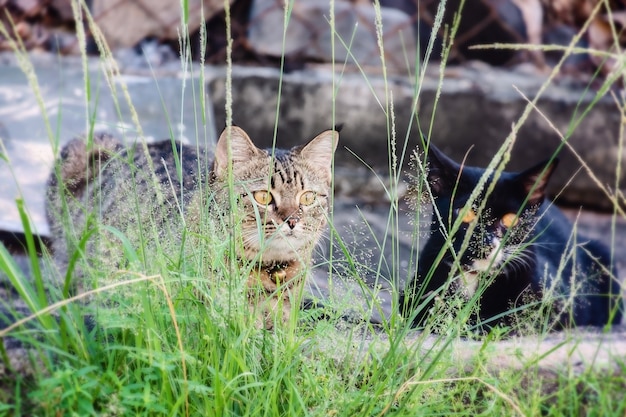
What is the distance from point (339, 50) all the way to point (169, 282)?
2621 mm

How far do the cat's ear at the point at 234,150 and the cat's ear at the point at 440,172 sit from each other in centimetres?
53

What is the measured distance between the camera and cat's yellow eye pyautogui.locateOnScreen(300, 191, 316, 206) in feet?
8.02

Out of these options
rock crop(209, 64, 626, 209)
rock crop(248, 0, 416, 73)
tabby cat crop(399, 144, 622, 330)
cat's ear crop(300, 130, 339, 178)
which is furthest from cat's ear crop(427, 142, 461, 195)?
rock crop(248, 0, 416, 73)

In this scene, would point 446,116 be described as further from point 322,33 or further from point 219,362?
point 219,362

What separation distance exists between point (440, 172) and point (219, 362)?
38.5 inches

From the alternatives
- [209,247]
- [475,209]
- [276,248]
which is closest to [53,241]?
[276,248]

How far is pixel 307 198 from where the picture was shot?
245cm

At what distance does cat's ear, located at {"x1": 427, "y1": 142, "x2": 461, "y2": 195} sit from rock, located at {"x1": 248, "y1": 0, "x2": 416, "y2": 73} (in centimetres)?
178

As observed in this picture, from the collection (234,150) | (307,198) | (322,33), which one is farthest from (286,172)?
(322,33)

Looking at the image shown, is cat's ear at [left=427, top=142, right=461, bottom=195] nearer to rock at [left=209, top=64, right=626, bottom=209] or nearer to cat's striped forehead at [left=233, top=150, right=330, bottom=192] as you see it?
cat's striped forehead at [left=233, top=150, right=330, bottom=192]

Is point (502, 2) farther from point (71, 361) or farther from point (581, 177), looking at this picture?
point (71, 361)

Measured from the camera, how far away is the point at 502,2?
4.17m

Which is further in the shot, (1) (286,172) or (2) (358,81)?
(2) (358,81)

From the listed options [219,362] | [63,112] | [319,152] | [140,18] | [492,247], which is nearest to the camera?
[219,362]
